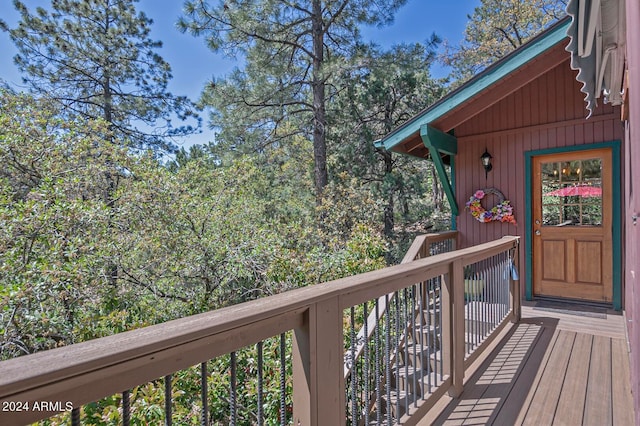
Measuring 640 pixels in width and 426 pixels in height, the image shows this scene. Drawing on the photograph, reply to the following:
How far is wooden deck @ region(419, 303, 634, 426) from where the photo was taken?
87.0 inches

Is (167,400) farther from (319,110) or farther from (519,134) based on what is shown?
(319,110)

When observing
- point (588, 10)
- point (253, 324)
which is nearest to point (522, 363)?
point (588, 10)

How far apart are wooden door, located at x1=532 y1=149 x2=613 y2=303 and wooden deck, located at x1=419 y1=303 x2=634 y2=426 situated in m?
0.95

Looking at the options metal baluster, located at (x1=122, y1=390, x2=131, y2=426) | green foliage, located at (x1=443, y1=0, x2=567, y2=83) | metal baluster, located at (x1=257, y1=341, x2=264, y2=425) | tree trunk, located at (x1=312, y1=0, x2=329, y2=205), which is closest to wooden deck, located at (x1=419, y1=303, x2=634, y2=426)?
metal baluster, located at (x1=257, y1=341, x2=264, y2=425)

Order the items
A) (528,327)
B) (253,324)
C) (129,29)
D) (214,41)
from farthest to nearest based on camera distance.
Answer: (129,29) < (214,41) < (528,327) < (253,324)

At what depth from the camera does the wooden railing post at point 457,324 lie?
240 cm

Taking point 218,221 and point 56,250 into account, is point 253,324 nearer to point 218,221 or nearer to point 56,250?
point 56,250

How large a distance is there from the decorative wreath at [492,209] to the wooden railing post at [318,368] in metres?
4.76

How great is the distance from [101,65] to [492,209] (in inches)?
434

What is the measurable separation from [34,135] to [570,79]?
26.3 feet

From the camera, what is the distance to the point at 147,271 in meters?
5.23

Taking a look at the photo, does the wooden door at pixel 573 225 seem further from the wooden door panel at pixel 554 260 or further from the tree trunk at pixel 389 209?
the tree trunk at pixel 389 209

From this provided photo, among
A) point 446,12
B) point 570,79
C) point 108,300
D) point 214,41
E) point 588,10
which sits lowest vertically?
point 108,300

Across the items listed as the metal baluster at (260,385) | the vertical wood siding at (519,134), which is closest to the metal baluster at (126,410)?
the metal baluster at (260,385)
